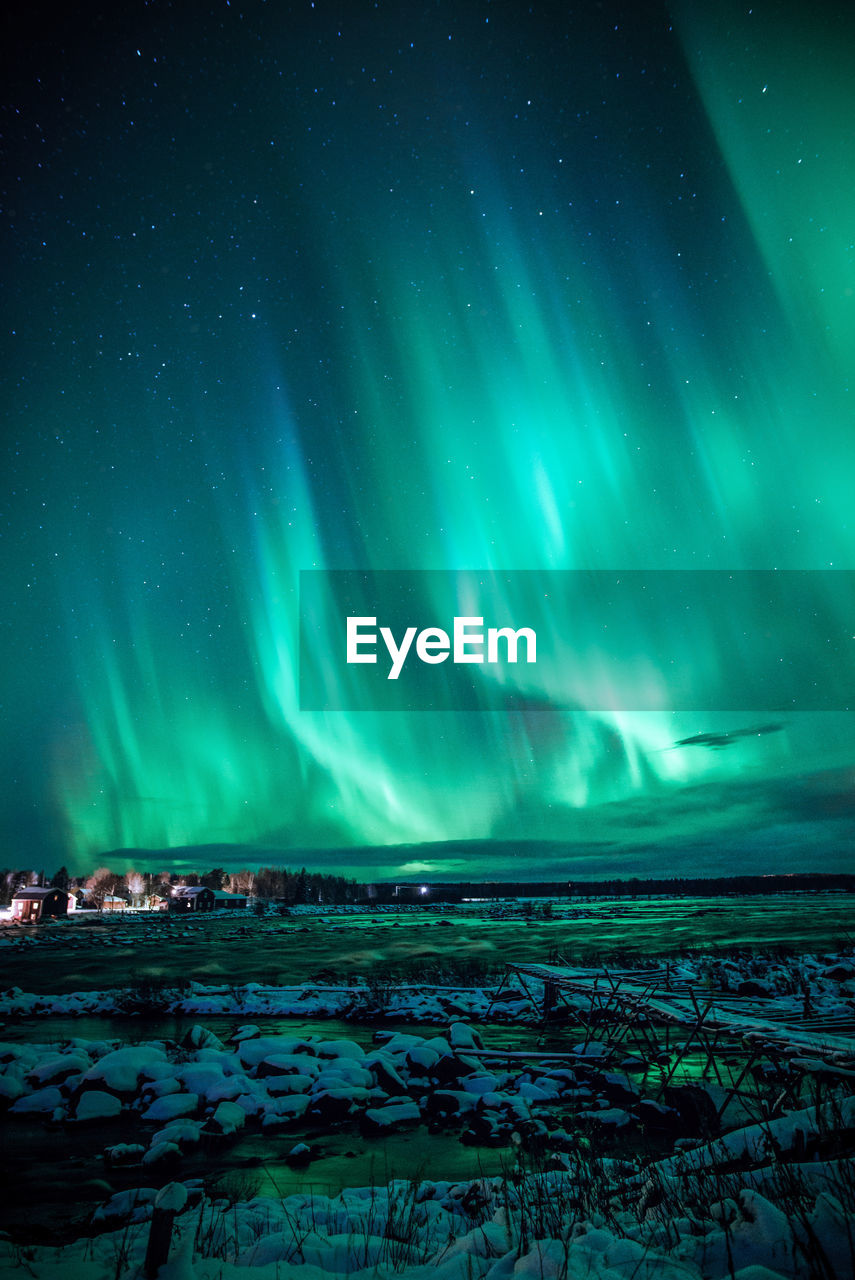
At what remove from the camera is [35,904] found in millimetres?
99188

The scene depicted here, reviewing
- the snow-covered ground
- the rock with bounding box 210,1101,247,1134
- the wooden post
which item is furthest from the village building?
the wooden post

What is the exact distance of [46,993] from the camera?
105 ft

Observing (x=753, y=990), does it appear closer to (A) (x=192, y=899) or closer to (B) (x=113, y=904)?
(A) (x=192, y=899)

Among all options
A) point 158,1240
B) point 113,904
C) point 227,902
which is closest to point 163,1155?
point 158,1240

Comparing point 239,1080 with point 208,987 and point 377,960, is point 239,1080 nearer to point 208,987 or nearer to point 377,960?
point 208,987

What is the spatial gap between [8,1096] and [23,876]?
217789 mm

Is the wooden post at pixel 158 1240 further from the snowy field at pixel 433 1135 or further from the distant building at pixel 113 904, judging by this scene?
the distant building at pixel 113 904

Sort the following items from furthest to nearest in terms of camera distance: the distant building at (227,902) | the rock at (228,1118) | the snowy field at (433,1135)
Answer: the distant building at (227,902), the rock at (228,1118), the snowy field at (433,1135)

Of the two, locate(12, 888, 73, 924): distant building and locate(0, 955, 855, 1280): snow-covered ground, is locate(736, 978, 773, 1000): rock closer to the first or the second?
locate(0, 955, 855, 1280): snow-covered ground

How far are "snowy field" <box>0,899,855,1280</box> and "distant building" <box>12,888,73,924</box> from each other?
8271 centimetres

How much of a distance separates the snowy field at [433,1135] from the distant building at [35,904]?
82707mm

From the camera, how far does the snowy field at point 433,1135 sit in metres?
5.85

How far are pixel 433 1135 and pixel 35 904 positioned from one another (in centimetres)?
10718

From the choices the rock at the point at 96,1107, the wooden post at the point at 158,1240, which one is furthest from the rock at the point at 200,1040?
the wooden post at the point at 158,1240
